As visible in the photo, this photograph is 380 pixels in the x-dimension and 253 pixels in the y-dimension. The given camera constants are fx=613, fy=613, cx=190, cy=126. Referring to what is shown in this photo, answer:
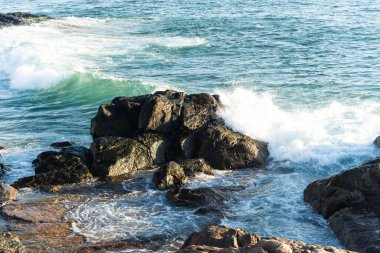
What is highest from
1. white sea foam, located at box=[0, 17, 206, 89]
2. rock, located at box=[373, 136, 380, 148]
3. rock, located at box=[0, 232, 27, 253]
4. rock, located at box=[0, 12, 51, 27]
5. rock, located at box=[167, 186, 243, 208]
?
rock, located at box=[0, 12, 51, 27]

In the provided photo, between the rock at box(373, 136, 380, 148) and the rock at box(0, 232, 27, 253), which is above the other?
the rock at box(0, 232, 27, 253)

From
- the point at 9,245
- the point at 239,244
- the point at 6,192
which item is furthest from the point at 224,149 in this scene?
the point at 9,245

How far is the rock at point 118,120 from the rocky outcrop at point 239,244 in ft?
25.8

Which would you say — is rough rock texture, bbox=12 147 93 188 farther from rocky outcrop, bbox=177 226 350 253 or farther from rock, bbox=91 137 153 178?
rocky outcrop, bbox=177 226 350 253

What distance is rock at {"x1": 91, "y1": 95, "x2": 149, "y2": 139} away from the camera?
1689cm

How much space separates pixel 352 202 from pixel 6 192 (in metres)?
7.44

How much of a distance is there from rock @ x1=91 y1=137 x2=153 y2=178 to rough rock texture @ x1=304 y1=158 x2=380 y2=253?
4.87m

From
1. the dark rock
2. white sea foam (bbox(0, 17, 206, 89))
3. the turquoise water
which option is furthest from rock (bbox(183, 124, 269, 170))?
white sea foam (bbox(0, 17, 206, 89))

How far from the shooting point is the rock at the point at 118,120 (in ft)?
55.4

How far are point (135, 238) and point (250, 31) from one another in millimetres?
25620

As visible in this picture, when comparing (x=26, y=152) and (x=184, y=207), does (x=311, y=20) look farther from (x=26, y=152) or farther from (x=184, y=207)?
(x=184, y=207)

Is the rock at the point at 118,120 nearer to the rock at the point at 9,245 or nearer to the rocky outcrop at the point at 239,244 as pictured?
the rock at the point at 9,245

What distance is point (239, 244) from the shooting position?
8820mm

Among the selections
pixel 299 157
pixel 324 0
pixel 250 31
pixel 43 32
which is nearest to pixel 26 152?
pixel 299 157
